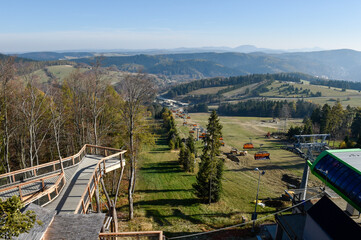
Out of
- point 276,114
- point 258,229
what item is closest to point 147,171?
point 258,229

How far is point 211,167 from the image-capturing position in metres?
25.4

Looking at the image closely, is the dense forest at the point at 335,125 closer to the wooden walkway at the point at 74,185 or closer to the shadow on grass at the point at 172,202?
the shadow on grass at the point at 172,202

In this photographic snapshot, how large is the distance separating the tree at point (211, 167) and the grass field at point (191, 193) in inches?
55.4

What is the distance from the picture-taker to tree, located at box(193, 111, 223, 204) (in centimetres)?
2555

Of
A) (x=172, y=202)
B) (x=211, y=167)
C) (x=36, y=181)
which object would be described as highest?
(x=36, y=181)

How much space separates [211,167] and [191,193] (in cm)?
627

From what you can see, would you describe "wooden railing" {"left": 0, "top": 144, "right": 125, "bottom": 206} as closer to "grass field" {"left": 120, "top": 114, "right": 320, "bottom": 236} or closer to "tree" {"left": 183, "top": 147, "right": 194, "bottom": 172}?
"grass field" {"left": 120, "top": 114, "right": 320, "bottom": 236}

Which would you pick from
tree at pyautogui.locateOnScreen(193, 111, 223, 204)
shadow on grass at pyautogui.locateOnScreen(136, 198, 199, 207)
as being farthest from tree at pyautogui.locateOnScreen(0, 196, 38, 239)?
tree at pyautogui.locateOnScreen(193, 111, 223, 204)

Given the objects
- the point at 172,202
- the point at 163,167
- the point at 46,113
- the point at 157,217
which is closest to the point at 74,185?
the point at 157,217

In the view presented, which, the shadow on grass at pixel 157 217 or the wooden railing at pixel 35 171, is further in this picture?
the shadow on grass at pixel 157 217

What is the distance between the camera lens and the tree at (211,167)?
25.5 m

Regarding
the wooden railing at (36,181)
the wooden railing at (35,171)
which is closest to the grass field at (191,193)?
the wooden railing at (35,171)

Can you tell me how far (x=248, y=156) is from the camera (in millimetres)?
49000

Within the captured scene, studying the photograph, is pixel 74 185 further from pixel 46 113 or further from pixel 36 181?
pixel 46 113
